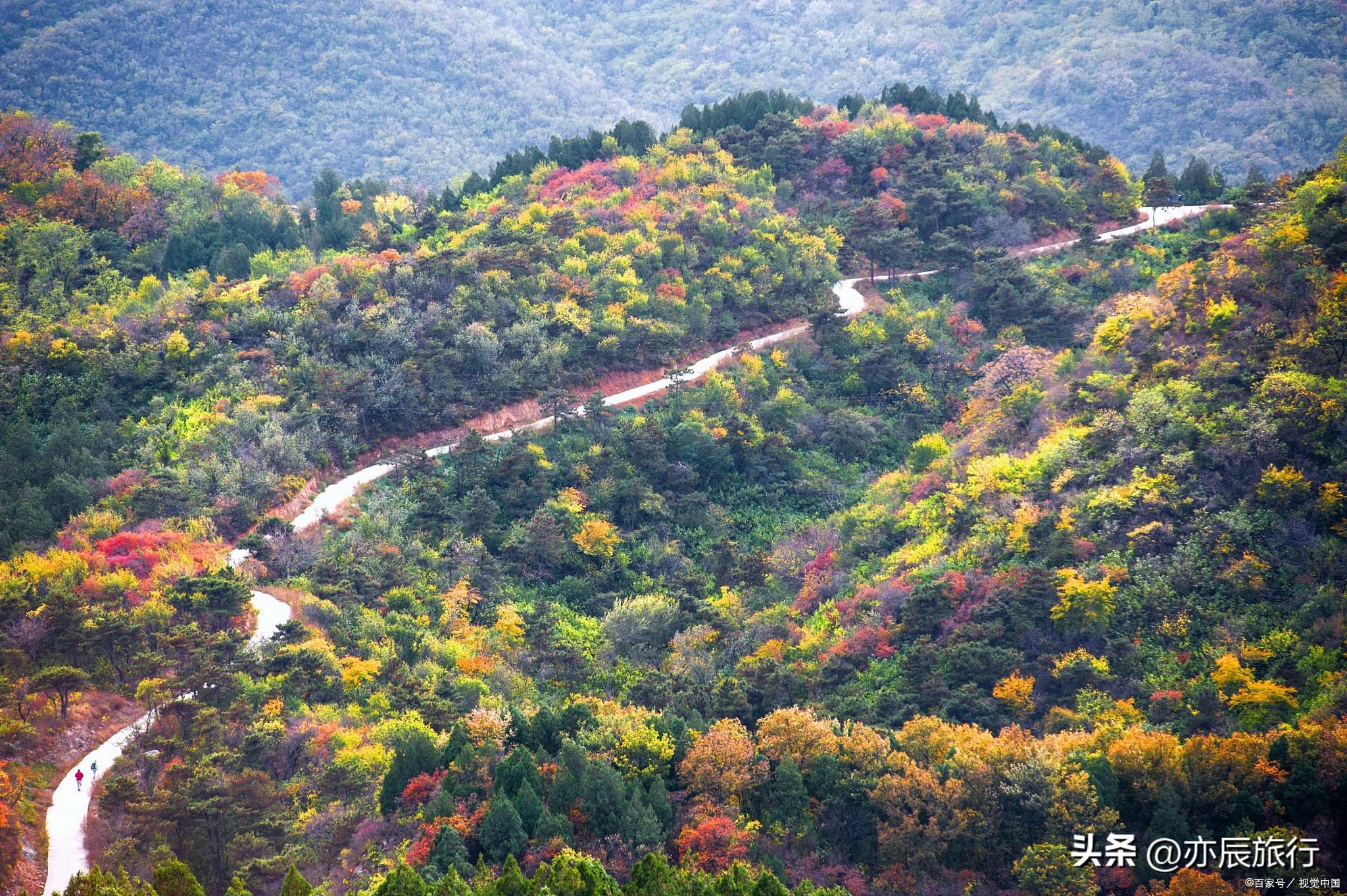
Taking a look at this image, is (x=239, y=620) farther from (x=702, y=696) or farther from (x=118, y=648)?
(x=702, y=696)

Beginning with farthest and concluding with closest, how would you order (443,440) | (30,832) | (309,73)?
(309,73) → (443,440) → (30,832)

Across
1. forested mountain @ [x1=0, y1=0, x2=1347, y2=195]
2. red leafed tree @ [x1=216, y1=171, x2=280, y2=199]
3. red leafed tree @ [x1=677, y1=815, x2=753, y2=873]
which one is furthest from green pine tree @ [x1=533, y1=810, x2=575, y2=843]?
forested mountain @ [x1=0, y1=0, x2=1347, y2=195]

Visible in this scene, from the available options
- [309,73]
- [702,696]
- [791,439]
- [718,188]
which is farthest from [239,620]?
[309,73]

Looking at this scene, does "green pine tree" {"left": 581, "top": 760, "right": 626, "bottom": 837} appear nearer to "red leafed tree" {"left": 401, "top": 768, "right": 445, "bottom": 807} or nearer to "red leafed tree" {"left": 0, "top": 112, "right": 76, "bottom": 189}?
"red leafed tree" {"left": 401, "top": 768, "right": 445, "bottom": 807}

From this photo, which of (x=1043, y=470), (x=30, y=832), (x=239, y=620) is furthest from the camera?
(x=1043, y=470)

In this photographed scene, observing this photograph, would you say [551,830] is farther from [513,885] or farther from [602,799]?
[513,885]

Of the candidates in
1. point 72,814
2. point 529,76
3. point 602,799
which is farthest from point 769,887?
point 529,76

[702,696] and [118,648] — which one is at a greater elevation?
[118,648]
